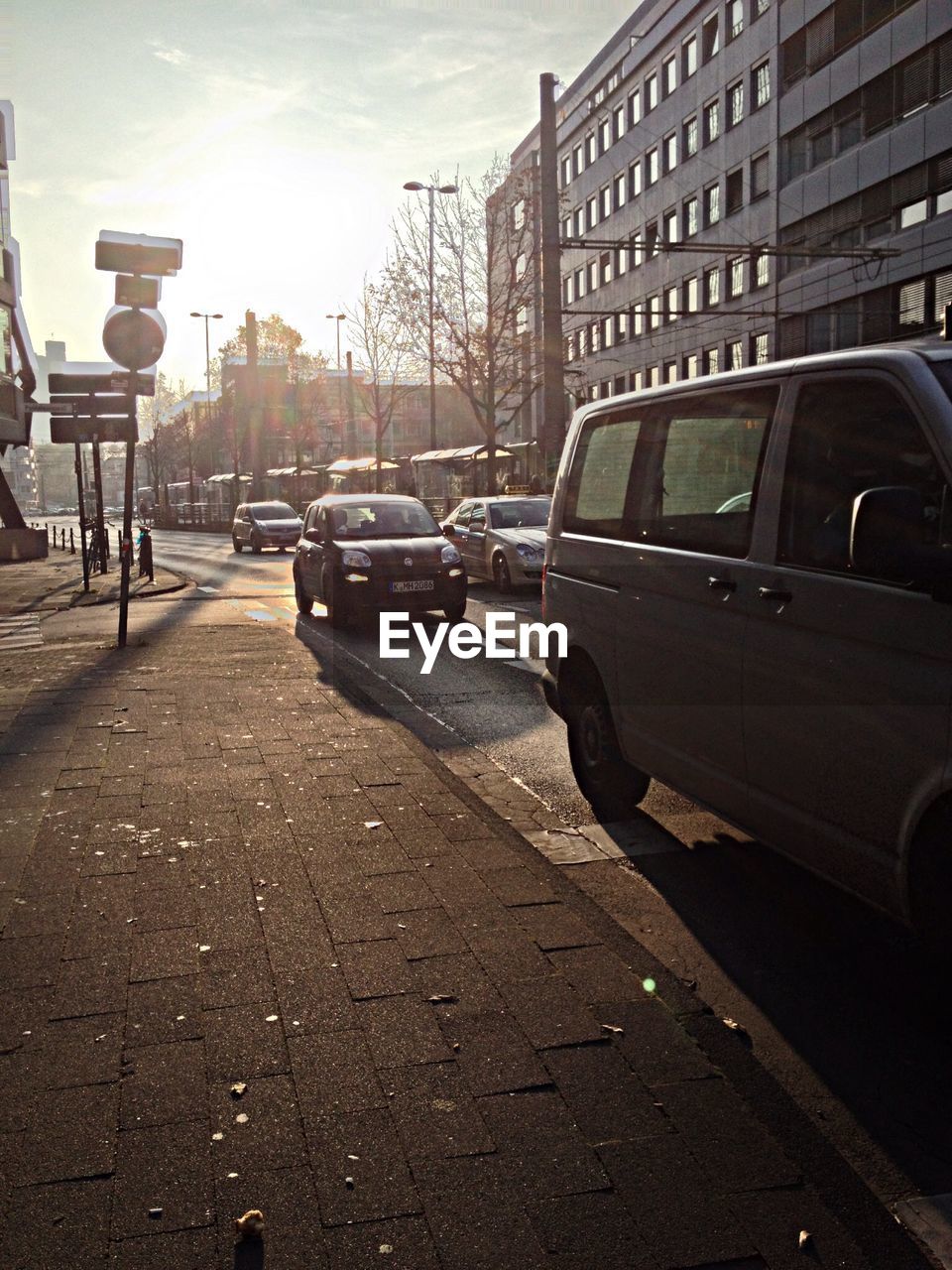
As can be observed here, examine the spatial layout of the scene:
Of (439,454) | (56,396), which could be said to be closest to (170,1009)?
(56,396)

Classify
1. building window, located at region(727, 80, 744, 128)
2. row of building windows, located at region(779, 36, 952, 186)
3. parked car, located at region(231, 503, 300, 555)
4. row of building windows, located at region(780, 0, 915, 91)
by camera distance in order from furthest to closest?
1. building window, located at region(727, 80, 744, 128)
2. parked car, located at region(231, 503, 300, 555)
3. row of building windows, located at region(780, 0, 915, 91)
4. row of building windows, located at region(779, 36, 952, 186)

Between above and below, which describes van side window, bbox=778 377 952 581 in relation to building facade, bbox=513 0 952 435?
below

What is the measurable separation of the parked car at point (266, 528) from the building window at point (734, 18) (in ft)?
72.2

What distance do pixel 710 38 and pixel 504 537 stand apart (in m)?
33.4

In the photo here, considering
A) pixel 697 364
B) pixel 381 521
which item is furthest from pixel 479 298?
pixel 381 521

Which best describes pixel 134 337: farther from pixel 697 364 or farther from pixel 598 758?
pixel 697 364

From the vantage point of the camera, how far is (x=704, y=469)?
15.5 feet

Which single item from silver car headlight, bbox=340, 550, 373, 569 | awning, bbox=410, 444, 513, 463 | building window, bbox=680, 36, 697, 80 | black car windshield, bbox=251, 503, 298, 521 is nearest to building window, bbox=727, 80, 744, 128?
building window, bbox=680, 36, 697, 80

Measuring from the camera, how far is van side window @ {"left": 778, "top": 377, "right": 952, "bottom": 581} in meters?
3.35

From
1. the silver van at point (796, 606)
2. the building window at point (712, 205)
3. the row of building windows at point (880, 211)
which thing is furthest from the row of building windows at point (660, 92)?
the silver van at point (796, 606)

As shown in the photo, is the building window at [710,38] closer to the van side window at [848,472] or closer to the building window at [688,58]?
the building window at [688,58]

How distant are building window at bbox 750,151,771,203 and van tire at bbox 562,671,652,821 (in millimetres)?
38970

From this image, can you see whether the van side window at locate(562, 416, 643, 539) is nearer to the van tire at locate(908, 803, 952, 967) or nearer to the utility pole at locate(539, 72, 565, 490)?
the van tire at locate(908, 803, 952, 967)

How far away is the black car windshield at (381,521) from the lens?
1495 centimetres
